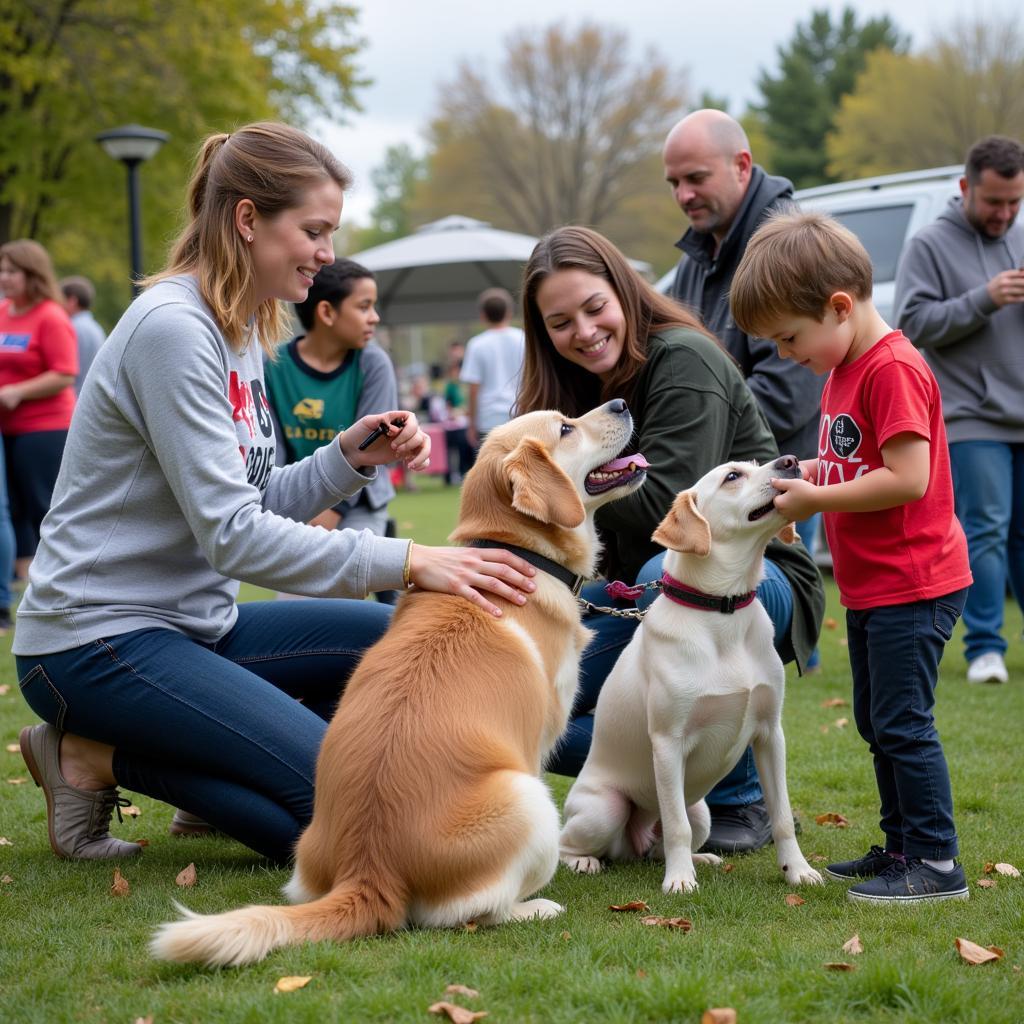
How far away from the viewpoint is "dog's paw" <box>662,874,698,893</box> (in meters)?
3.67

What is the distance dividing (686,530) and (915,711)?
842mm

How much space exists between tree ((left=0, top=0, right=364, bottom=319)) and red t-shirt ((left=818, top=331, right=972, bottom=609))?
1811 cm

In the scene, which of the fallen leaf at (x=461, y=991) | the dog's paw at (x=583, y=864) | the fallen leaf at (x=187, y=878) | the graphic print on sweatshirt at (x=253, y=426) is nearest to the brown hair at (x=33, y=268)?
the graphic print on sweatshirt at (x=253, y=426)

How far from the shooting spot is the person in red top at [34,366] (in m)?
8.95

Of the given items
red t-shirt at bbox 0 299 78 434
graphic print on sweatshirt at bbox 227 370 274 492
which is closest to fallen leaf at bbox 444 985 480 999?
graphic print on sweatshirt at bbox 227 370 274 492

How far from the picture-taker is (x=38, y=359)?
907 cm

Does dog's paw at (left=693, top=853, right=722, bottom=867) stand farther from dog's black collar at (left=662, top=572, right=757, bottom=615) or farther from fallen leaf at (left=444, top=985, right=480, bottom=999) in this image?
fallen leaf at (left=444, top=985, right=480, bottom=999)

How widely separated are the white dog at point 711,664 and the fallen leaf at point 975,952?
0.73 m

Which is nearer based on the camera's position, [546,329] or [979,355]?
[546,329]

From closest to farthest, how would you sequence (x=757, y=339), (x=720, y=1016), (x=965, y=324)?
(x=720, y=1016) < (x=757, y=339) < (x=965, y=324)

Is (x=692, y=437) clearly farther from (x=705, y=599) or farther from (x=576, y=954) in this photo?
(x=576, y=954)

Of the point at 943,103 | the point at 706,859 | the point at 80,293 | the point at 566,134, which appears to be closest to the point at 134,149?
the point at 80,293

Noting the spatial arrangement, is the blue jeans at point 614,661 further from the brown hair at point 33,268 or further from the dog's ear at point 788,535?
the brown hair at point 33,268

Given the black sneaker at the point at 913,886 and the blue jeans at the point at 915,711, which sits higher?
the blue jeans at the point at 915,711
